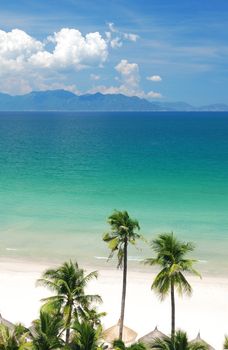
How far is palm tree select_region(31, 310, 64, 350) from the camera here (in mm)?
18062

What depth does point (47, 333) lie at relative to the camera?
1886 centimetres

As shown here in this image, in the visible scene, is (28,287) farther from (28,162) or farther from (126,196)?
(28,162)

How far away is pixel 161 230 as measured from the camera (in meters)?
52.9

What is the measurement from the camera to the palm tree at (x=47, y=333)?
59.3 feet

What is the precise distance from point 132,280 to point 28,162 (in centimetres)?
7101

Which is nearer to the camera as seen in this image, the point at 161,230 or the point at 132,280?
the point at 132,280

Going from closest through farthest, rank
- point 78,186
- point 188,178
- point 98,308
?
point 98,308 < point 78,186 < point 188,178

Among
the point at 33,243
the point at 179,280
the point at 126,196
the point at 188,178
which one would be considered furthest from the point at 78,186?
the point at 179,280

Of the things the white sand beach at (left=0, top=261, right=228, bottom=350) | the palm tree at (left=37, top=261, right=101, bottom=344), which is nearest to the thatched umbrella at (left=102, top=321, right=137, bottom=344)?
the white sand beach at (left=0, top=261, right=228, bottom=350)

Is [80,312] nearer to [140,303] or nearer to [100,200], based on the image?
[140,303]

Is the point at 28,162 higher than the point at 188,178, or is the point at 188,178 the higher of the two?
the point at 28,162

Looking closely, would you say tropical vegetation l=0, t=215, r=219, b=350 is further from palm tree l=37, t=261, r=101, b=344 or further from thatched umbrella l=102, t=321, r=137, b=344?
thatched umbrella l=102, t=321, r=137, b=344

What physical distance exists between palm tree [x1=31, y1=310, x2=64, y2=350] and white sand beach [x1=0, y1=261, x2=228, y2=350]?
40.2 feet

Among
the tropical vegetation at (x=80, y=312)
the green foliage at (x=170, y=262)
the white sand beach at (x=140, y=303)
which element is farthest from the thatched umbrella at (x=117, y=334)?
the green foliage at (x=170, y=262)
